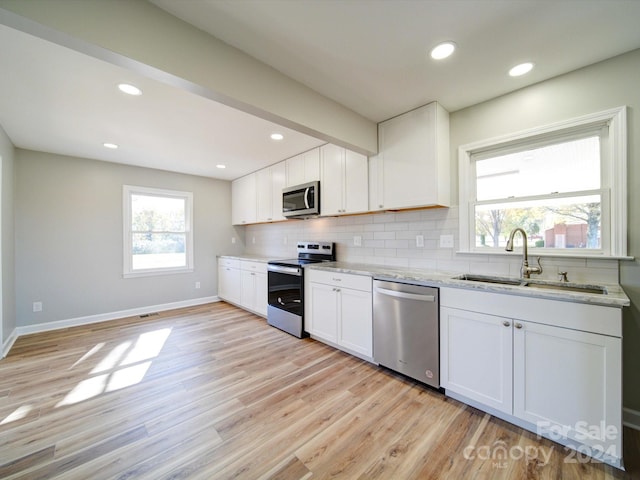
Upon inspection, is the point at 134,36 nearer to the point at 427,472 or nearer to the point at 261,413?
the point at 261,413

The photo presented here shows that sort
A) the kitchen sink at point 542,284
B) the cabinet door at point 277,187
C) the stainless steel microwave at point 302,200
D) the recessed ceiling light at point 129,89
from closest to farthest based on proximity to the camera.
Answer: the kitchen sink at point 542,284, the recessed ceiling light at point 129,89, the stainless steel microwave at point 302,200, the cabinet door at point 277,187

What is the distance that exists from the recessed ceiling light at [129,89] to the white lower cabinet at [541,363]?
2.89 metres

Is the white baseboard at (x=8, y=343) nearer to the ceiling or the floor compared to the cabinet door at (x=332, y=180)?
nearer to the floor

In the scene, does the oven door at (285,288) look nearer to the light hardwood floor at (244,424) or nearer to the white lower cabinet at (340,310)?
the white lower cabinet at (340,310)

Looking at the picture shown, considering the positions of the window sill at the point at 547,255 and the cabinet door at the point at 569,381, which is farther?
the window sill at the point at 547,255

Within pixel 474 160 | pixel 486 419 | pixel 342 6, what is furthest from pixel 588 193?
pixel 342 6

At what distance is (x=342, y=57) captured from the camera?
174 cm

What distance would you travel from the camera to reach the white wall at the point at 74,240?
11.2 ft

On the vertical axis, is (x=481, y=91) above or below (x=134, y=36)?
above

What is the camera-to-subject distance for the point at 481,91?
2160mm

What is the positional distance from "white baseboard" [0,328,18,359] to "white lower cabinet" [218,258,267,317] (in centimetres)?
264

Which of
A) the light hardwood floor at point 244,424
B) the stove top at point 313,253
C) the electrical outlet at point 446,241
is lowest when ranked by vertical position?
the light hardwood floor at point 244,424

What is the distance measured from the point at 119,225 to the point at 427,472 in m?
4.87

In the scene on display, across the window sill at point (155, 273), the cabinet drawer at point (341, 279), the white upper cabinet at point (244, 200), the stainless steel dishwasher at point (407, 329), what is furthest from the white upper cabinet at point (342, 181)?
the window sill at point (155, 273)
